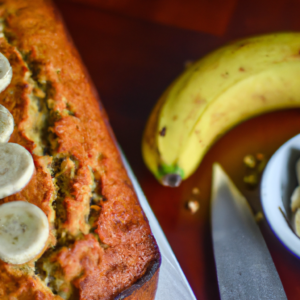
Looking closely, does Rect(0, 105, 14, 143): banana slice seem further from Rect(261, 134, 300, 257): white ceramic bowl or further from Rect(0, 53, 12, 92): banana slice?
Rect(261, 134, 300, 257): white ceramic bowl

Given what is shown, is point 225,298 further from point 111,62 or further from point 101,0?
point 101,0

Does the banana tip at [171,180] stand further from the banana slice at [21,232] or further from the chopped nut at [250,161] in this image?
the banana slice at [21,232]

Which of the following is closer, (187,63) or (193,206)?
(193,206)

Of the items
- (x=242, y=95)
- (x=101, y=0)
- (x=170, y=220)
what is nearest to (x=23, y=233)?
(x=170, y=220)

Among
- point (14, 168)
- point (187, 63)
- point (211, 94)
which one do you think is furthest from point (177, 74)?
point (14, 168)

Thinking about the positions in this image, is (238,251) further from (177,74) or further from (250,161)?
(177,74)

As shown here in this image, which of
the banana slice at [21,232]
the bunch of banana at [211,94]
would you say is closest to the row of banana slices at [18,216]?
the banana slice at [21,232]

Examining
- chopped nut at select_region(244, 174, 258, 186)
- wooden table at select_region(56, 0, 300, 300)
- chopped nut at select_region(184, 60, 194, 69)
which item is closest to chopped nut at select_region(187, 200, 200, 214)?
wooden table at select_region(56, 0, 300, 300)
